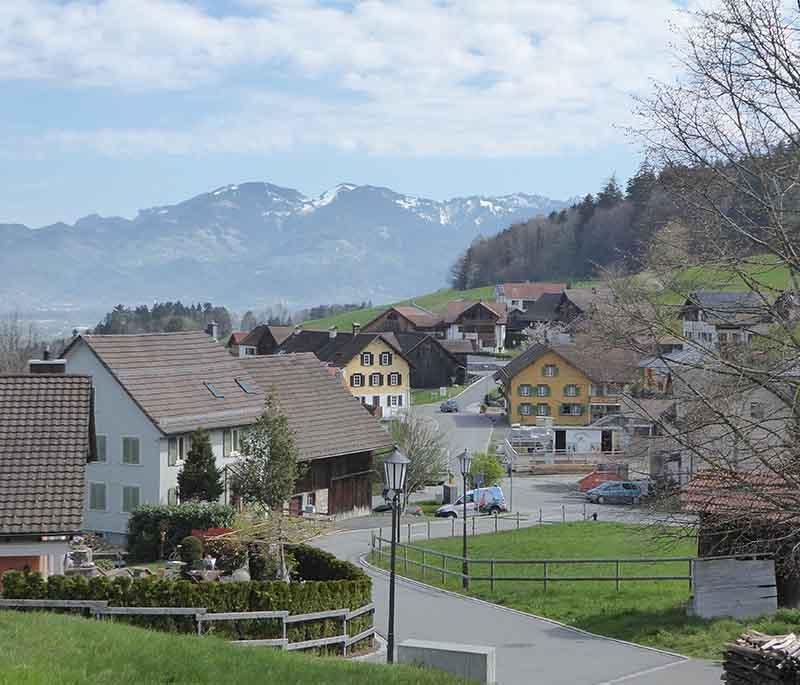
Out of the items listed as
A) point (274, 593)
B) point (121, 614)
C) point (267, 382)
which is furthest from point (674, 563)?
point (267, 382)

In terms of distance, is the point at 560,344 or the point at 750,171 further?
the point at 560,344

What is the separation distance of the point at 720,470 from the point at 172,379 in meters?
35.1

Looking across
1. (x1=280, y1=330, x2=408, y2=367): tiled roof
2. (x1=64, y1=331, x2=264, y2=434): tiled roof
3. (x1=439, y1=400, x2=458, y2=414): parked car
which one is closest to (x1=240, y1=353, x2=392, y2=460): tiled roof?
(x1=64, y1=331, x2=264, y2=434): tiled roof

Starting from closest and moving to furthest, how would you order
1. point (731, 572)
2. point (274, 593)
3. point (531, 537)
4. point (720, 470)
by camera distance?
point (720, 470), point (274, 593), point (731, 572), point (531, 537)

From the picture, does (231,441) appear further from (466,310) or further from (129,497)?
(466,310)

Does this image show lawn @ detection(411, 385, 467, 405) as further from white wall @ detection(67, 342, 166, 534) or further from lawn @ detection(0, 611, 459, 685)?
lawn @ detection(0, 611, 459, 685)

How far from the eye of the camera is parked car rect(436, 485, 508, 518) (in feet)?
182

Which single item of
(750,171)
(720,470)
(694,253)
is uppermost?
(750,171)

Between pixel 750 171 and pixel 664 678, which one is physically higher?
pixel 750 171

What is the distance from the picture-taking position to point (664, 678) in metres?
20.7

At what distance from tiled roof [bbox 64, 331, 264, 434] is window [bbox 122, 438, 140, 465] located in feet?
4.37

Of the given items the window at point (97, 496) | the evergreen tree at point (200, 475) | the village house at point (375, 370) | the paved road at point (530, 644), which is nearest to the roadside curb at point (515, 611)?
the paved road at point (530, 644)

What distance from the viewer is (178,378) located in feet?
158

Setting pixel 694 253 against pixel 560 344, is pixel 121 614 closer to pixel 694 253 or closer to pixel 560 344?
pixel 694 253
